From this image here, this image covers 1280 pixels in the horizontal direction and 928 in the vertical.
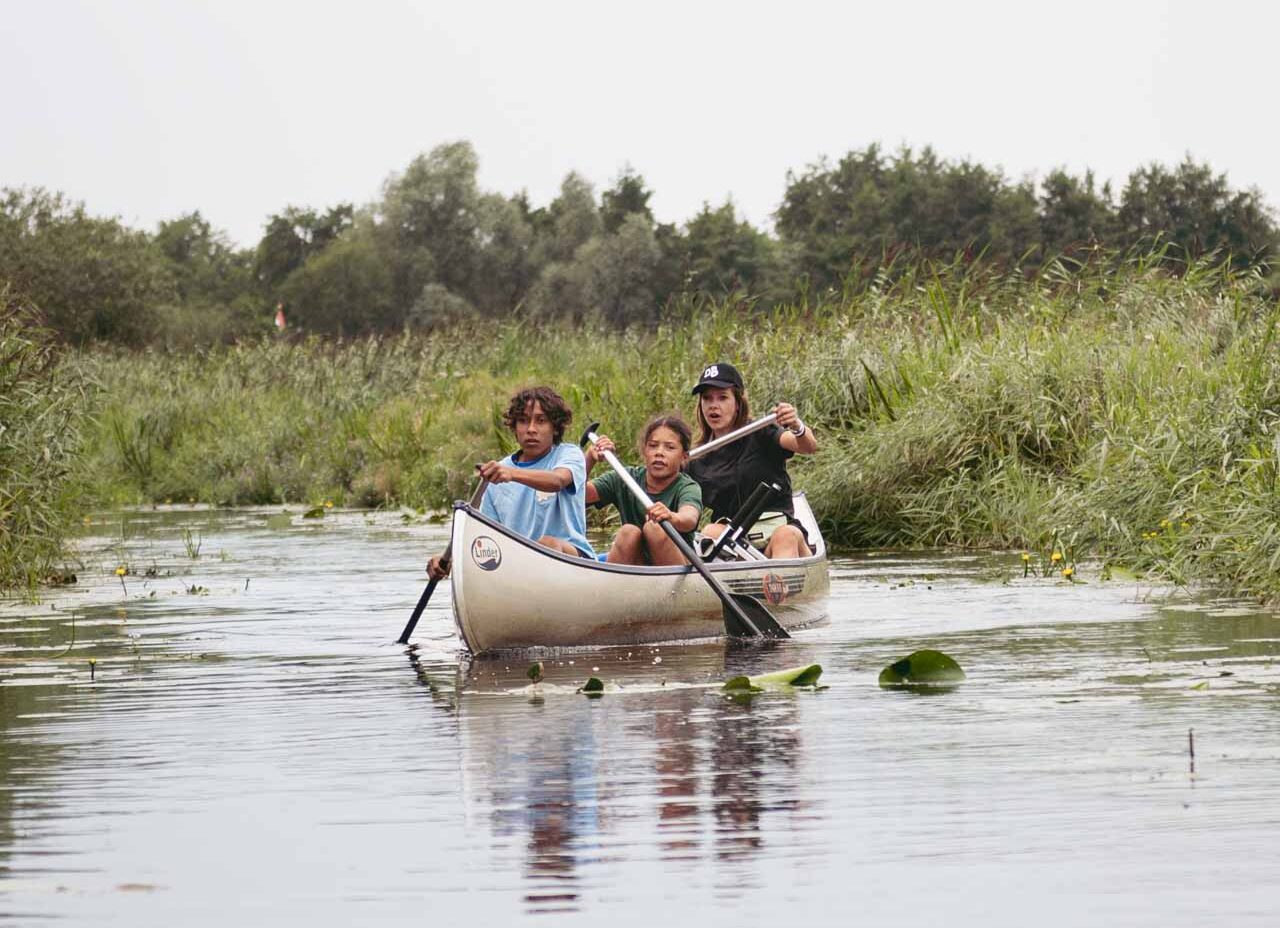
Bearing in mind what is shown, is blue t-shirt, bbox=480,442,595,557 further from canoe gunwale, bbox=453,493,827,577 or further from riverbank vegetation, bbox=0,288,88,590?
riverbank vegetation, bbox=0,288,88,590

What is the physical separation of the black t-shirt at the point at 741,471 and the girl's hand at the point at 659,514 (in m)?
1.38

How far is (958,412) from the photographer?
16062 mm

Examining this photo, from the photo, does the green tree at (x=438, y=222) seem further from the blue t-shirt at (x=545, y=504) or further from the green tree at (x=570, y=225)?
the blue t-shirt at (x=545, y=504)

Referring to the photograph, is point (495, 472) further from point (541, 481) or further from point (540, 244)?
point (540, 244)

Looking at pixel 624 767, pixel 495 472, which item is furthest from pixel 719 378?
pixel 624 767

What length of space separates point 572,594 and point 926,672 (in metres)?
2.16

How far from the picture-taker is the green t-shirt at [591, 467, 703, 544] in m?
10.9

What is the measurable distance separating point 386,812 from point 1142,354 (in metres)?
10.8

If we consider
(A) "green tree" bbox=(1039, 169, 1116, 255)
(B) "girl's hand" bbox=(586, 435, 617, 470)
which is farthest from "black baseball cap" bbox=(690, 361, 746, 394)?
(A) "green tree" bbox=(1039, 169, 1116, 255)

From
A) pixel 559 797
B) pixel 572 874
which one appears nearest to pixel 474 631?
pixel 559 797

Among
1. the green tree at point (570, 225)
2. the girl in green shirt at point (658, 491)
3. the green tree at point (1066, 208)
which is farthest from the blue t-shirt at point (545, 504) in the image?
the green tree at point (570, 225)

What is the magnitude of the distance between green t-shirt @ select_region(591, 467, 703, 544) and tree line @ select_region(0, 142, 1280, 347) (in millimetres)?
13777

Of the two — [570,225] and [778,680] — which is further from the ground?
[570,225]

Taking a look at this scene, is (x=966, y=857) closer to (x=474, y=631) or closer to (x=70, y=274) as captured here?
(x=474, y=631)
